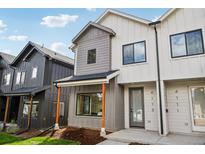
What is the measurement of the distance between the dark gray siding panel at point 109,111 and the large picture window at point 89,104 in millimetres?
292

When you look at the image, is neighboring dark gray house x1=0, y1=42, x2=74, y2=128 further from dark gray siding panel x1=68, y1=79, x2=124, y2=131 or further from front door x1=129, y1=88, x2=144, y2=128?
front door x1=129, y1=88, x2=144, y2=128

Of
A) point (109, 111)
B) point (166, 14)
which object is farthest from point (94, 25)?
point (109, 111)

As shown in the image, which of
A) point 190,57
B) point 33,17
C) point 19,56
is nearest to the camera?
point 190,57

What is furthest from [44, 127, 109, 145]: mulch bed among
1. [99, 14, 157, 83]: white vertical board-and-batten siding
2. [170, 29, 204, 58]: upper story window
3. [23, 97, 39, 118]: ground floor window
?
[170, 29, 204, 58]: upper story window

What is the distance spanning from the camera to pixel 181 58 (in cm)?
812

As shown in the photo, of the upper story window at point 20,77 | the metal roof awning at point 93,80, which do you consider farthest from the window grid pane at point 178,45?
the upper story window at point 20,77

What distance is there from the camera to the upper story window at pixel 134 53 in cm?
930

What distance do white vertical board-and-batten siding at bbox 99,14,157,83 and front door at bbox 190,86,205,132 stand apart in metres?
2.26

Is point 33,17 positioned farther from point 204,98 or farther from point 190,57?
point 204,98

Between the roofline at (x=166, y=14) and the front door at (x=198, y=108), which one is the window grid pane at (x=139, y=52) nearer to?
the roofline at (x=166, y=14)

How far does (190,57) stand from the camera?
26.0 feet

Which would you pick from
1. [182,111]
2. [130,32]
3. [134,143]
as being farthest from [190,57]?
[134,143]

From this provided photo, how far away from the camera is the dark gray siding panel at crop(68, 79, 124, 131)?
29.3 ft
